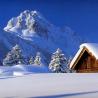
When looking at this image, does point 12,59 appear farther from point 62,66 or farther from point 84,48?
point 84,48

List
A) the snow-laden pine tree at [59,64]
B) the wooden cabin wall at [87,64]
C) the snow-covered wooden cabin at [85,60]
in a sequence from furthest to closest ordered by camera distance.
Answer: the snow-laden pine tree at [59,64] < the wooden cabin wall at [87,64] < the snow-covered wooden cabin at [85,60]

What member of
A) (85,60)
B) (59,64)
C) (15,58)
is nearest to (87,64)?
(85,60)

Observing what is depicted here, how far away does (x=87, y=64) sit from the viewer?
30.9 m

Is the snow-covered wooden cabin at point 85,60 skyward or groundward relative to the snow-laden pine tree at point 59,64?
groundward

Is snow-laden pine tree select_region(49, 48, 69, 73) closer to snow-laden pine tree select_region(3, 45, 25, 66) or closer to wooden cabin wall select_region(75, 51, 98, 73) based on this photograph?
snow-laden pine tree select_region(3, 45, 25, 66)

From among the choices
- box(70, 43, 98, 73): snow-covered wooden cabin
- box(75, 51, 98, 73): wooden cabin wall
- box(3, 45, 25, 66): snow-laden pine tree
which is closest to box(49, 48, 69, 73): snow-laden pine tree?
box(3, 45, 25, 66): snow-laden pine tree

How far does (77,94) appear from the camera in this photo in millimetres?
10547

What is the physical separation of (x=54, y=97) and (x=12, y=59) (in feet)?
229

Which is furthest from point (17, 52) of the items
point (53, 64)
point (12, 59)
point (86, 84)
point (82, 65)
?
point (86, 84)

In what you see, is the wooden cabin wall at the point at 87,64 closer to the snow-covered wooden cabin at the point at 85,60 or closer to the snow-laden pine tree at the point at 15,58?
the snow-covered wooden cabin at the point at 85,60

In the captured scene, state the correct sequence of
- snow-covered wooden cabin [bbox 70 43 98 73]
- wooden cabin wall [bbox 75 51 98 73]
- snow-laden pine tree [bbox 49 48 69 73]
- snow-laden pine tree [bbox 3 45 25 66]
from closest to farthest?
snow-covered wooden cabin [bbox 70 43 98 73] < wooden cabin wall [bbox 75 51 98 73] < snow-laden pine tree [bbox 49 48 69 73] < snow-laden pine tree [bbox 3 45 25 66]

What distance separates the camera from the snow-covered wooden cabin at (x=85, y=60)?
27875 mm

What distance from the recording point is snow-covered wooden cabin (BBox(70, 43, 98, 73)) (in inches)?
1097

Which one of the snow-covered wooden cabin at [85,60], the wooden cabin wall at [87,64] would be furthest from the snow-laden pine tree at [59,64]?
the snow-covered wooden cabin at [85,60]
